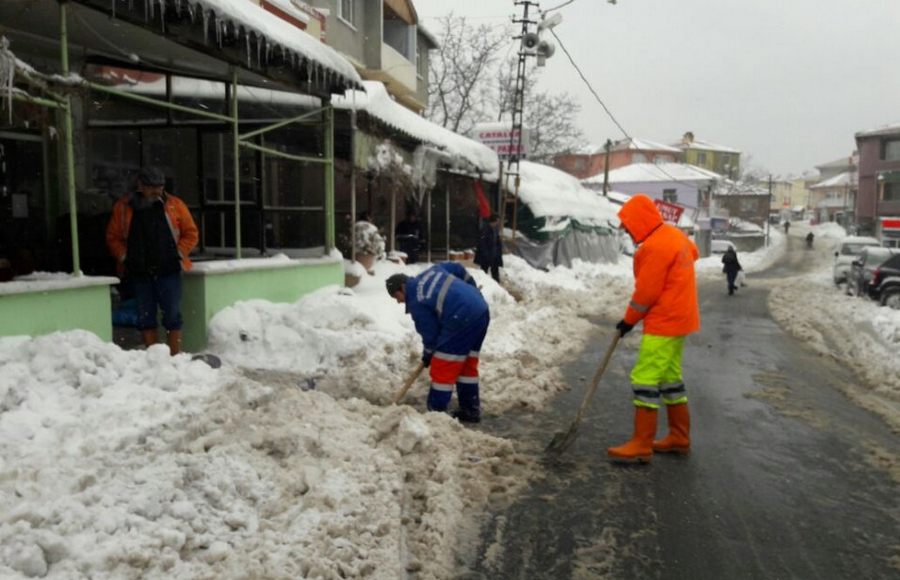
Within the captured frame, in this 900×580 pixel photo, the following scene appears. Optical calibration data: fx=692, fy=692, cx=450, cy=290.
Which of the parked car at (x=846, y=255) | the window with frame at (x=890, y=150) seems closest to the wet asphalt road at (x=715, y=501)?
the parked car at (x=846, y=255)

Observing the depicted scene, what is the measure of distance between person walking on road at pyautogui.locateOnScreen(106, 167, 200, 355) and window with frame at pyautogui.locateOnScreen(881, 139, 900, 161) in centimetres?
5811

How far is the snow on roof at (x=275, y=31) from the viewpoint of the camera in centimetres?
640

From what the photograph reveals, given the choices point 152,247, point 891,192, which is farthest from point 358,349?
point 891,192

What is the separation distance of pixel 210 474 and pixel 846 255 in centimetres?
2974

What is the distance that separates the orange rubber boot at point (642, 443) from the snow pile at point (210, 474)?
811 mm

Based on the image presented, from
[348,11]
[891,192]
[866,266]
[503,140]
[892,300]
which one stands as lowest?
[892,300]

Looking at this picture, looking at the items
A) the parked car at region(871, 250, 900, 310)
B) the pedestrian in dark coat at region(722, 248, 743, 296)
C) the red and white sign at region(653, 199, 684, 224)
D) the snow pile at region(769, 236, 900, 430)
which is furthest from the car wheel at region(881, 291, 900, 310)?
the red and white sign at region(653, 199, 684, 224)

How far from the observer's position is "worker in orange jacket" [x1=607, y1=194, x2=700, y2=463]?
5.05 m

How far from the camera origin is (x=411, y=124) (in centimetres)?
1377

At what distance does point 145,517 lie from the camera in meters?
3.18

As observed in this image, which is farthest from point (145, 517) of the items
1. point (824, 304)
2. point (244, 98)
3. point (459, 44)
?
point (459, 44)

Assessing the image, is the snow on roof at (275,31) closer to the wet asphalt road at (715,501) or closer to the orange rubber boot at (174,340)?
the orange rubber boot at (174,340)

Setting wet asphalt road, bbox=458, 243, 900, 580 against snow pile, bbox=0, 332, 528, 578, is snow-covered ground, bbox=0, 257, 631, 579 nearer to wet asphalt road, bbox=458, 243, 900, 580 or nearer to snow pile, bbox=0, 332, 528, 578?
snow pile, bbox=0, 332, 528, 578

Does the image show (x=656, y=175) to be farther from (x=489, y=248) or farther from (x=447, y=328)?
(x=447, y=328)
